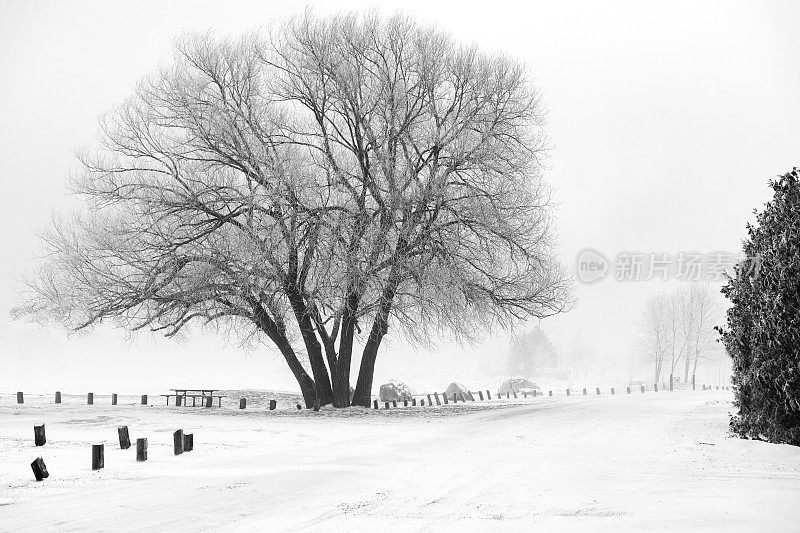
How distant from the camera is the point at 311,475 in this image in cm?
1117

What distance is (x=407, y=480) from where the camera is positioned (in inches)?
423

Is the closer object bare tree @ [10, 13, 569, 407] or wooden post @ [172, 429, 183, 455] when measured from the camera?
wooden post @ [172, 429, 183, 455]

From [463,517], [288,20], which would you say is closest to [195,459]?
[463,517]

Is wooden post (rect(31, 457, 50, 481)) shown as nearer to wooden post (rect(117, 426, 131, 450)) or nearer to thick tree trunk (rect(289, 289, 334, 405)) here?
wooden post (rect(117, 426, 131, 450))

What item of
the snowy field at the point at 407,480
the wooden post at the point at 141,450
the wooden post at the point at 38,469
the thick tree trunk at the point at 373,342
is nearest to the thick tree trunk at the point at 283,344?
the thick tree trunk at the point at 373,342

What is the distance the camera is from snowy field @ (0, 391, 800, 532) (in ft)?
26.1

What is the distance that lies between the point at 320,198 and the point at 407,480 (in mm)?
15861

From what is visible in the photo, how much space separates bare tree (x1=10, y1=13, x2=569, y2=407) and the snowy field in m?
6.50

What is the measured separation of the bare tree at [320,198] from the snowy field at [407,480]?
6503 millimetres

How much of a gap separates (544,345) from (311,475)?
9606 cm

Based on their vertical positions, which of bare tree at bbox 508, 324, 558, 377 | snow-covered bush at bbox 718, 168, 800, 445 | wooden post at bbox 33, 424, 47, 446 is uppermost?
snow-covered bush at bbox 718, 168, 800, 445

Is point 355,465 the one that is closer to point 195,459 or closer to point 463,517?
point 195,459

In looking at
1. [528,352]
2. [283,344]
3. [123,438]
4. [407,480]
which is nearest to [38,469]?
[123,438]

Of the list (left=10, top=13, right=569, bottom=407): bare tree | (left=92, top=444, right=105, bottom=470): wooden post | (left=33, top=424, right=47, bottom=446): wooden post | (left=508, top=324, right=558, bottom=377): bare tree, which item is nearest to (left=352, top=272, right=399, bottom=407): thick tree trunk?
(left=10, top=13, right=569, bottom=407): bare tree
